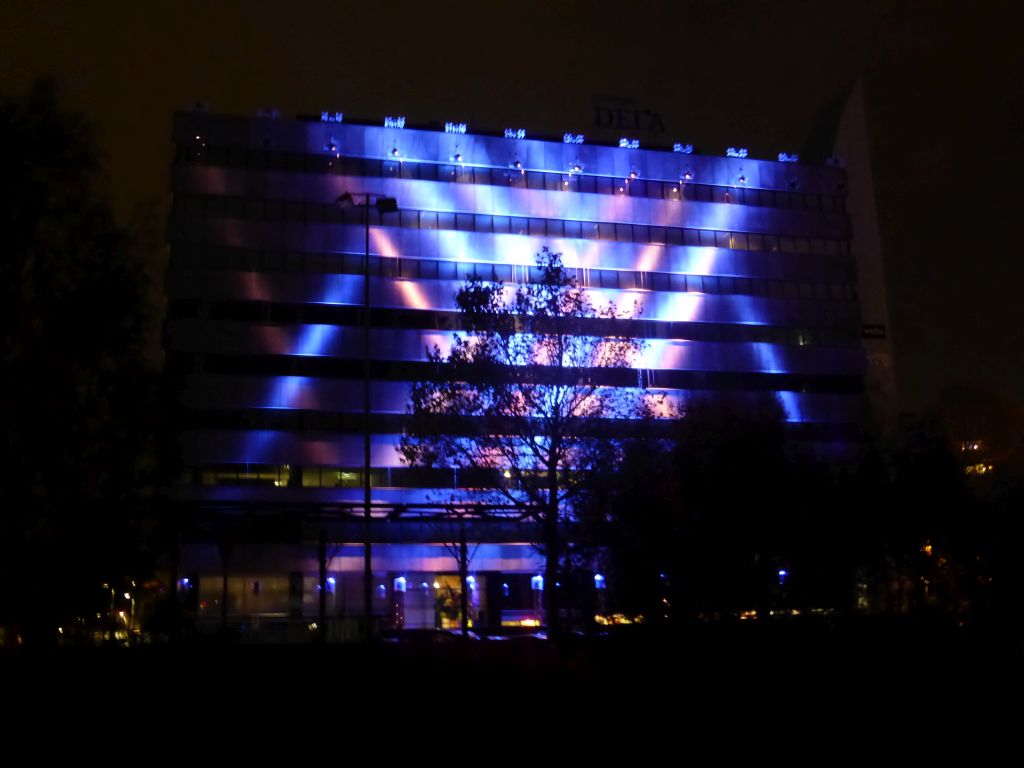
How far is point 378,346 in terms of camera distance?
66.8 metres

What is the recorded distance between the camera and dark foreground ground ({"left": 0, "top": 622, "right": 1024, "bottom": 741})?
53.3 ft

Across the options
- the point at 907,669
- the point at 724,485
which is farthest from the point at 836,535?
the point at 907,669

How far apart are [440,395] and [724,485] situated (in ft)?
43.7

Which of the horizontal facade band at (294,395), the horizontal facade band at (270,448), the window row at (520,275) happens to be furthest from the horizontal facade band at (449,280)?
the horizontal facade band at (270,448)

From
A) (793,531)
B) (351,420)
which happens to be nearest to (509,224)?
(351,420)

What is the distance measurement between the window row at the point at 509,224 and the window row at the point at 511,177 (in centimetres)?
241

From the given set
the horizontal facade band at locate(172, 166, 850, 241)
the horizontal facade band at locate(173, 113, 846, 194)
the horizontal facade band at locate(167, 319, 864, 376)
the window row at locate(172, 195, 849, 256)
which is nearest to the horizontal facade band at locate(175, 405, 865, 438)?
the horizontal facade band at locate(167, 319, 864, 376)

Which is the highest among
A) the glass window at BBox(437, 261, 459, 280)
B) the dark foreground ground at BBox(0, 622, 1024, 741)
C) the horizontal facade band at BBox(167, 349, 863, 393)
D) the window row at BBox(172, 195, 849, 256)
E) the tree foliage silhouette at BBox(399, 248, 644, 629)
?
the window row at BBox(172, 195, 849, 256)

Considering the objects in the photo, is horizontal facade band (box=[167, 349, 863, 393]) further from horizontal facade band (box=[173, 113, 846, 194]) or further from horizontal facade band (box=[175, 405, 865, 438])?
horizontal facade band (box=[173, 113, 846, 194])

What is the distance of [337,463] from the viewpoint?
64.7m

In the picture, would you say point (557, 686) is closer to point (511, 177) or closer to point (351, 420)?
point (351, 420)

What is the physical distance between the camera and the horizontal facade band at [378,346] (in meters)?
Result: 64.1

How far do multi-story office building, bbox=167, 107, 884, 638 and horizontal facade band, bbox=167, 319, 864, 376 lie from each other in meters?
0.13

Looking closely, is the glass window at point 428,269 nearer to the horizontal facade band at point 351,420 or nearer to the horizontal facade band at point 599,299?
the horizontal facade band at point 599,299
